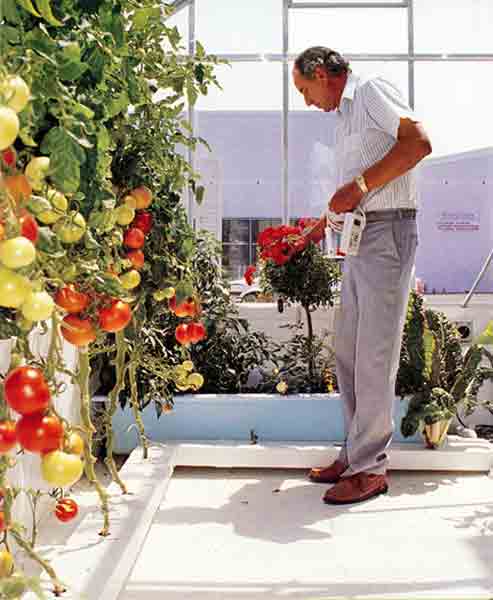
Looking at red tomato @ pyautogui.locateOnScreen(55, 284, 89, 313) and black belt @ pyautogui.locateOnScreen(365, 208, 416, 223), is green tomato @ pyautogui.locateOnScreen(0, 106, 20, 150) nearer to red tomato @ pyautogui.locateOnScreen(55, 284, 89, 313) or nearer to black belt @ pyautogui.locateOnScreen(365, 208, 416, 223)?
red tomato @ pyautogui.locateOnScreen(55, 284, 89, 313)

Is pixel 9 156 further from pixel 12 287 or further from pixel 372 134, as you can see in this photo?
pixel 372 134

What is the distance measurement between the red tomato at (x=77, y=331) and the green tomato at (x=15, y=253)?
46cm

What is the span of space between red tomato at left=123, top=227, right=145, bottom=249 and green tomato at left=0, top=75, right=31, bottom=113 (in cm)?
92

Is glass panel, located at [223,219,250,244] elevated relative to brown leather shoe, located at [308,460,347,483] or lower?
elevated

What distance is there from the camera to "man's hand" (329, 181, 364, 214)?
2613 mm

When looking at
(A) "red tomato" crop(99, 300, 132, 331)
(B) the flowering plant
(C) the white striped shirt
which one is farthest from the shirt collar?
(A) "red tomato" crop(99, 300, 132, 331)

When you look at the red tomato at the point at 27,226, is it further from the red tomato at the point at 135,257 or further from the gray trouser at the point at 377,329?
the gray trouser at the point at 377,329

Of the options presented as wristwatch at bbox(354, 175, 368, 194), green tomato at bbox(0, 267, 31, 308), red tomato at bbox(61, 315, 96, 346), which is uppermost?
wristwatch at bbox(354, 175, 368, 194)

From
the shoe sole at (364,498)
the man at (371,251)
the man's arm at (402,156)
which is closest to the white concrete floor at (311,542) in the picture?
the shoe sole at (364,498)

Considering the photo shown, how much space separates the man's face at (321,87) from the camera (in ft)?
8.89

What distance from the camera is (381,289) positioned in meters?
2.68

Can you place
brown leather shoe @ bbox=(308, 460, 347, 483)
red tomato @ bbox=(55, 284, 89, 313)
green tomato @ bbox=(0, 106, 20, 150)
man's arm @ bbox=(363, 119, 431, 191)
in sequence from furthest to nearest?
1. brown leather shoe @ bbox=(308, 460, 347, 483)
2. man's arm @ bbox=(363, 119, 431, 191)
3. red tomato @ bbox=(55, 284, 89, 313)
4. green tomato @ bbox=(0, 106, 20, 150)

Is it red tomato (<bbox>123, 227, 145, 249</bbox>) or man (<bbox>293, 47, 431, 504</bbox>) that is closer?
red tomato (<bbox>123, 227, 145, 249</bbox>)

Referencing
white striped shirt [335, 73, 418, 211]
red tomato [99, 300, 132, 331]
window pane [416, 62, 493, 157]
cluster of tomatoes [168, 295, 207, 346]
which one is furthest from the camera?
window pane [416, 62, 493, 157]
